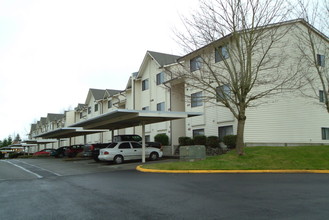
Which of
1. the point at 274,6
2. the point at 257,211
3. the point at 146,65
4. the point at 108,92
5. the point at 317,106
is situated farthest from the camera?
the point at 108,92

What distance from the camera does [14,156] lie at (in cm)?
5569

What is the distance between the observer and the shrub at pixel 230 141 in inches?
834

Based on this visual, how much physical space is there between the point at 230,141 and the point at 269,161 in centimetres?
580

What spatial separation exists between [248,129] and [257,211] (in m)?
15.7

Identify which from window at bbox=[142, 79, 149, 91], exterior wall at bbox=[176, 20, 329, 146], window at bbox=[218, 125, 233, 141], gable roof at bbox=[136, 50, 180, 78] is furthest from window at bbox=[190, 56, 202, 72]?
window at bbox=[142, 79, 149, 91]

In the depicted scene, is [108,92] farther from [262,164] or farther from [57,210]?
[57,210]

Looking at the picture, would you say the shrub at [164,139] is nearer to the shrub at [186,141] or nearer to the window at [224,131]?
the shrub at [186,141]

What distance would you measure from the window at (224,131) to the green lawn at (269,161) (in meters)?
5.07

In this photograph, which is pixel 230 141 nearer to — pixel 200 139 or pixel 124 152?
pixel 200 139

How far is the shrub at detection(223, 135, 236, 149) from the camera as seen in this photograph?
21188 mm

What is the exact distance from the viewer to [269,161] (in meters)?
15.6

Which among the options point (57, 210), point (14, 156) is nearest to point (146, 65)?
point (57, 210)

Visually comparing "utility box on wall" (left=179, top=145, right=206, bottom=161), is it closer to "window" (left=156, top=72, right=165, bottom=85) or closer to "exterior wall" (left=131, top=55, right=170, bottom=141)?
→ "exterior wall" (left=131, top=55, right=170, bottom=141)

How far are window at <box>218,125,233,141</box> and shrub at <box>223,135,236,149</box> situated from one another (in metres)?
0.92
